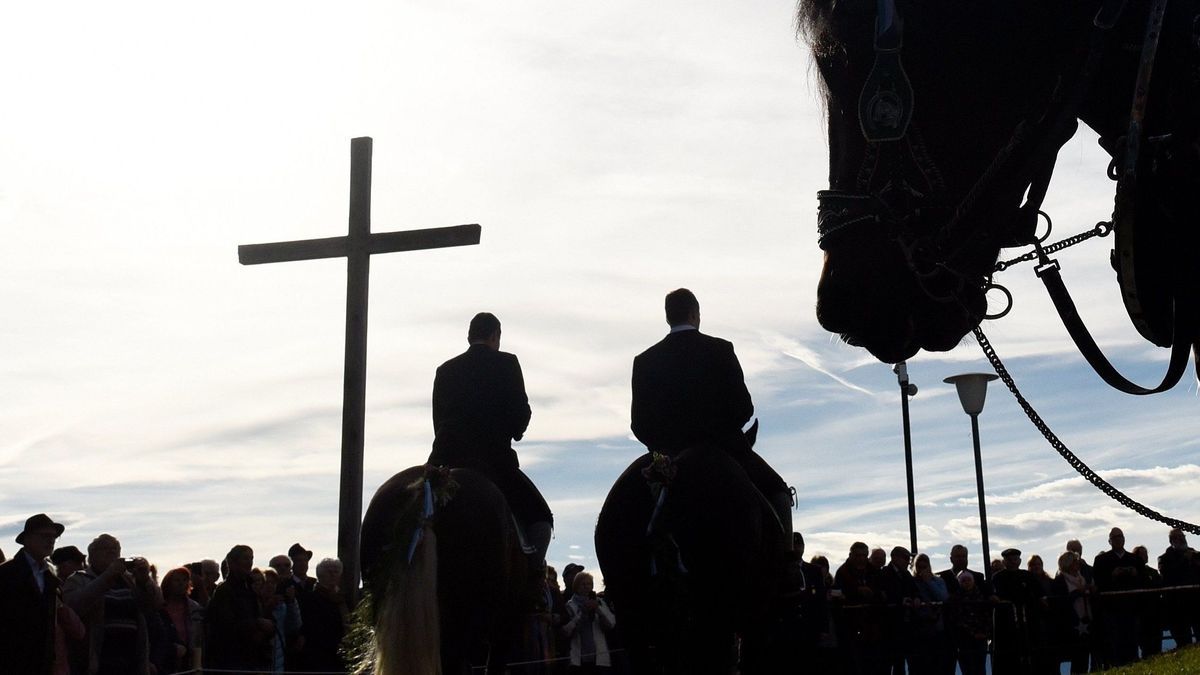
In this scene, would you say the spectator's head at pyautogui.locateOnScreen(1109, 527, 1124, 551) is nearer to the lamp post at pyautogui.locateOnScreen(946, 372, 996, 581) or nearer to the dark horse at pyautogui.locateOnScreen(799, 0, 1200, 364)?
the lamp post at pyautogui.locateOnScreen(946, 372, 996, 581)

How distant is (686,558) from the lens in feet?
26.2

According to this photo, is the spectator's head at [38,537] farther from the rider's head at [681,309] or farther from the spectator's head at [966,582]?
the spectator's head at [966,582]

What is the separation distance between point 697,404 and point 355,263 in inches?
187

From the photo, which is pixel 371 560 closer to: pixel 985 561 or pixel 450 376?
pixel 450 376

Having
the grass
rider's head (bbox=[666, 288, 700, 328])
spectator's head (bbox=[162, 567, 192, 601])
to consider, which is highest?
rider's head (bbox=[666, 288, 700, 328])

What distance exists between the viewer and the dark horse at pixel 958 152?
4.57 metres

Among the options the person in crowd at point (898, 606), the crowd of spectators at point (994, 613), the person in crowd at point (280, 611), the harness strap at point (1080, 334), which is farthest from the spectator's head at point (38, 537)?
the person in crowd at point (898, 606)

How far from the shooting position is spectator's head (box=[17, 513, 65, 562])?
9.80m

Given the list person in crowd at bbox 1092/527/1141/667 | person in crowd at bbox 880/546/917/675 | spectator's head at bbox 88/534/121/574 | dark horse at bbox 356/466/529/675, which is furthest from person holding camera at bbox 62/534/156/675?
person in crowd at bbox 1092/527/1141/667

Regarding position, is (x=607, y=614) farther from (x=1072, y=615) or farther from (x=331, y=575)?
(x=1072, y=615)

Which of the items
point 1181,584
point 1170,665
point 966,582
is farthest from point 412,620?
point 1181,584

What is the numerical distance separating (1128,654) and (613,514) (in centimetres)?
1137

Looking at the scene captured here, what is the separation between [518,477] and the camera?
9375 millimetres

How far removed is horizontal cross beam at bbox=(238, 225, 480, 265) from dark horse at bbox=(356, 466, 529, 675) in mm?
3236
